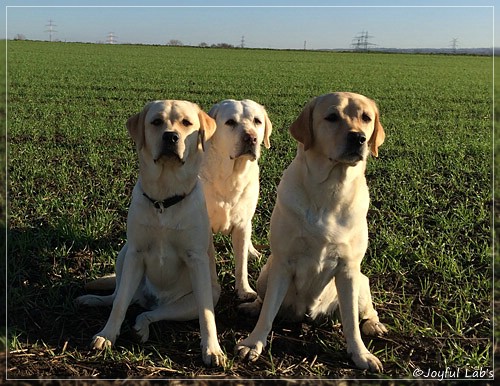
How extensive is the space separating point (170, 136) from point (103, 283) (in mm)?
1271

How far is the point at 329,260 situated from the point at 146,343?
120cm

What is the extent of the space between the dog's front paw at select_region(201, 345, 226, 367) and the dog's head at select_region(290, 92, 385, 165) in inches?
49.6

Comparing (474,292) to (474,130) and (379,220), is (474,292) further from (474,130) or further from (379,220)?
(474,130)

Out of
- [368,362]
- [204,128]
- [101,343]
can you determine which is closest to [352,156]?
[204,128]

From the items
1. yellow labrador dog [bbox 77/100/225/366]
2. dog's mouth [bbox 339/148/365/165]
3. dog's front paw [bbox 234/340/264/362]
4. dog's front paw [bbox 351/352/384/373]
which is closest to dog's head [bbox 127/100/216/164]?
yellow labrador dog [bbox 77/100/225/366]

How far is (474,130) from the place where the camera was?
37.6ft

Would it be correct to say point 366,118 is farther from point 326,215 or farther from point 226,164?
point 226,164

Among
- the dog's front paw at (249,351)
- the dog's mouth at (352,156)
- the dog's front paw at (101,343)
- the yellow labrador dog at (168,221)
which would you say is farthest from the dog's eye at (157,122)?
the dog's front paw at (249,351)

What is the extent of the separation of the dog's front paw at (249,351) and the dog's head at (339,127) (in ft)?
3.81

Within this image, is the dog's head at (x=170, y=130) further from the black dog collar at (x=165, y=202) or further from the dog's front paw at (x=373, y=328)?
the dog's front paw at (x=373, y=328)

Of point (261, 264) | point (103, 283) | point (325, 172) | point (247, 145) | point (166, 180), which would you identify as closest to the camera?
point (325, 172)

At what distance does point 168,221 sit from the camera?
2.99 m

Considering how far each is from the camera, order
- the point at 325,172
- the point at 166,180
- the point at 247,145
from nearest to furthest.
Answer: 1. the point at 325,172
2. the point at 166,180
3. the point at 247,145

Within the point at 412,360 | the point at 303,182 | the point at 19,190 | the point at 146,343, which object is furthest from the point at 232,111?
the point at 19,190
